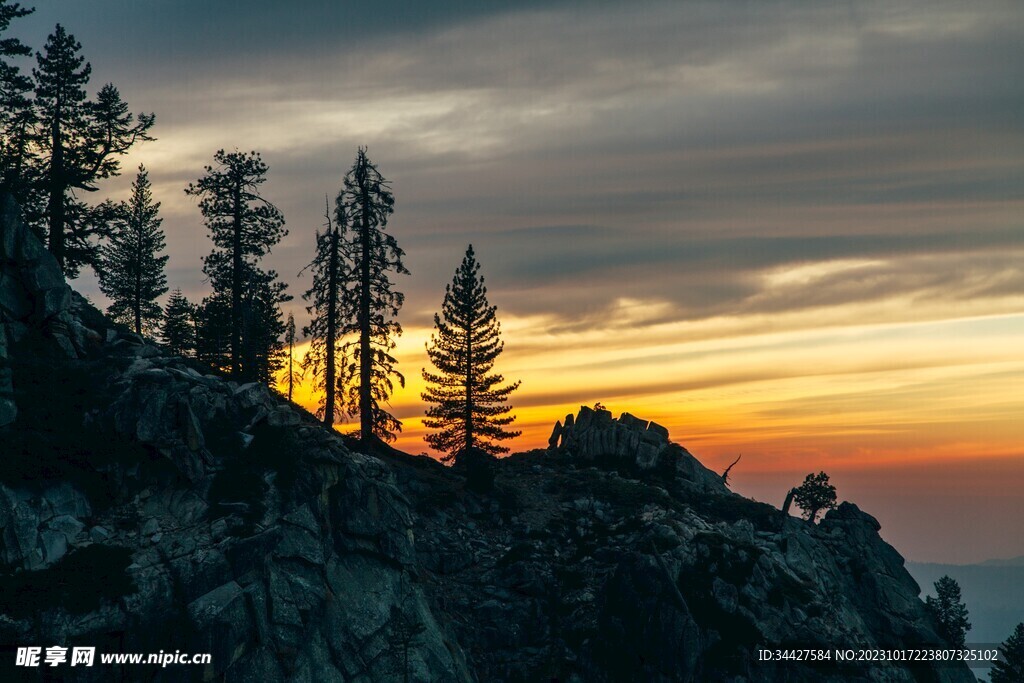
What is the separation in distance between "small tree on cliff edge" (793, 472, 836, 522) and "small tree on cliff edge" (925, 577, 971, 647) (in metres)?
9.57

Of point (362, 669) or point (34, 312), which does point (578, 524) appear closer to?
point (362, 669)

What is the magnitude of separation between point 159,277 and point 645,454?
136 ft

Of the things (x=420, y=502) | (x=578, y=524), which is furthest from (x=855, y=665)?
(x=420, y=502)

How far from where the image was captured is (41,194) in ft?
173

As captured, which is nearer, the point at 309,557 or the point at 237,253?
the point at 309,557

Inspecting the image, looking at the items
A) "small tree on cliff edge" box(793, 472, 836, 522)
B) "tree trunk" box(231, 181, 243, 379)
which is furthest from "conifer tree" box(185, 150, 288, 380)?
"small tree on cliff edge" box(793, 472, 836, 522)

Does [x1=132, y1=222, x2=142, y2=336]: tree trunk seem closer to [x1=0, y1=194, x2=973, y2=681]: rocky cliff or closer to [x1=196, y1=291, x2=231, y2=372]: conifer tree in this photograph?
[x1=196, y1=291, x2=231, y2=372]: conifer tree

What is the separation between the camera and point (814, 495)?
68.6 meters

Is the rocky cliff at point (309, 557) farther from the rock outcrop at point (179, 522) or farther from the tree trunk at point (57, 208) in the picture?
the tree trunk at point (57, 208)

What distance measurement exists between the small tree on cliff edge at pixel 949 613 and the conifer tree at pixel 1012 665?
9.55 ft

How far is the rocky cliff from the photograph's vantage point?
34.5 meters

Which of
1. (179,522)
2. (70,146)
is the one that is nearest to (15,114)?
(70,146)

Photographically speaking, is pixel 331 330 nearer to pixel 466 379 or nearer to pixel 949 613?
pixel 466 379

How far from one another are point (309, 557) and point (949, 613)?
169 feet
